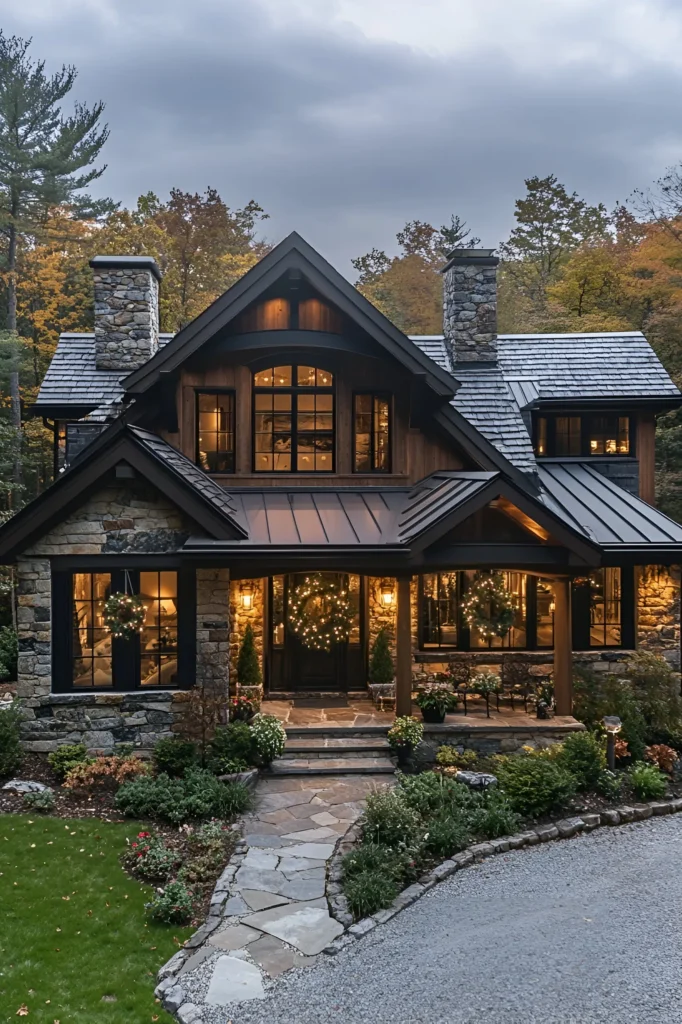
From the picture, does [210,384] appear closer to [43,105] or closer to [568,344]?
[568,344]

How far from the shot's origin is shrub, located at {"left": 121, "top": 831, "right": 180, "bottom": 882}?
7.80 metres

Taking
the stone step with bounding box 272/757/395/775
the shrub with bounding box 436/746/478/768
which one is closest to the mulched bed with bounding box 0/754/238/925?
the stone step with bounding box 272/757/395/775

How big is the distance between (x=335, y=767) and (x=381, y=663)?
2.45 m

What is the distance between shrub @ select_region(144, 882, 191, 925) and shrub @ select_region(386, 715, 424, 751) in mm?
4343

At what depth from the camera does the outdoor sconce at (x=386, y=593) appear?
44.1 feet

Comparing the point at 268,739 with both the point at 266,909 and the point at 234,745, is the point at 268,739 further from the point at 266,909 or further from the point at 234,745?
the point at 266,909

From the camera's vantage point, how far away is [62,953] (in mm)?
6512

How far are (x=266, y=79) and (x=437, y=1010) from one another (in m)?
128

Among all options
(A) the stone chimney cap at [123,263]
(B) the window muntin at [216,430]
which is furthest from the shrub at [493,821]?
(A) the stone chimney cap at [123,263]

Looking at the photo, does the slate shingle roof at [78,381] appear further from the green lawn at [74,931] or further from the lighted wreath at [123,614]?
the green lawn at [74,931]

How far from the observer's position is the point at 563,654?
39.1 ft

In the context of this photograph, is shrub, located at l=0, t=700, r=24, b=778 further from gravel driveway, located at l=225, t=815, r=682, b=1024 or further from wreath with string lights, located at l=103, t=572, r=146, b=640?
gravel driveway, located at l=225, t=815, r=682, b=1024

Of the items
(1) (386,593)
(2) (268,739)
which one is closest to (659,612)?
(1) (386,593)

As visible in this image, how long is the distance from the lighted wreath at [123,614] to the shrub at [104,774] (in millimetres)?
1762
